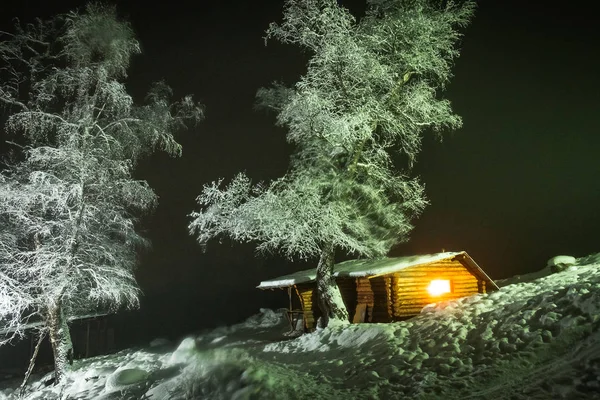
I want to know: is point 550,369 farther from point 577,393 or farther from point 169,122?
point 169,122

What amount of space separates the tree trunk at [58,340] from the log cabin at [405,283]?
38.6 feet

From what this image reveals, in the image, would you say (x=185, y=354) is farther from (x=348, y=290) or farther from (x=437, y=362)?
(x=348, y=290)

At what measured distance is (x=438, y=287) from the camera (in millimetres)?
24062

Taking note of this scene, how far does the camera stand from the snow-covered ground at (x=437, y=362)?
918 centimetres

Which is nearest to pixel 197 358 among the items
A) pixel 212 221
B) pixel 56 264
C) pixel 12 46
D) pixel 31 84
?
pixel 212 221

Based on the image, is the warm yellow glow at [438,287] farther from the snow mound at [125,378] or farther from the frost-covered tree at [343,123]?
the snow mound at [125,378]

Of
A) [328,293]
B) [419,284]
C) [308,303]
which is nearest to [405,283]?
[419,284]

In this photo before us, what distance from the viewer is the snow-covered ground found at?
30.1 feet

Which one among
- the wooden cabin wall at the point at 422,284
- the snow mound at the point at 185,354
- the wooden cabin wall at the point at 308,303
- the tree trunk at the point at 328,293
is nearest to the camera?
the snow mound at the point at 185,354

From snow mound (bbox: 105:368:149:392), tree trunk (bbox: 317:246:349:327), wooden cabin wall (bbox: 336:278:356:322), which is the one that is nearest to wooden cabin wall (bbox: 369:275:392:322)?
wooden cabin wall (bbox: 336:278:356:322)

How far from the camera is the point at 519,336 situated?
11070mm

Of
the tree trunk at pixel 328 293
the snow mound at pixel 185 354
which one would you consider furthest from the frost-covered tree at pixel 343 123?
the snow mound at pixel 185 354

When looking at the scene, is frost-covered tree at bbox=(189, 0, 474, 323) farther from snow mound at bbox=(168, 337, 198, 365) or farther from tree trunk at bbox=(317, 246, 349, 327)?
snow mound at bbox=(168, 337, 198, 365)

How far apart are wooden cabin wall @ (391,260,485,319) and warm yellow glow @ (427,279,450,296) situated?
0.52ft
